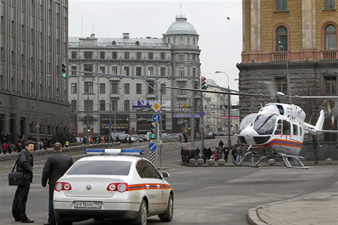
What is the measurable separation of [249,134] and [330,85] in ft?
96.1

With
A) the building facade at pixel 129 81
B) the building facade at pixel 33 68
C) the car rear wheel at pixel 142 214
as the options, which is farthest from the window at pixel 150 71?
the car rear wheel at pixel 142 214

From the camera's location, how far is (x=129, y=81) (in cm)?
15288

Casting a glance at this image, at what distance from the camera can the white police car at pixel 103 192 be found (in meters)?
14.1

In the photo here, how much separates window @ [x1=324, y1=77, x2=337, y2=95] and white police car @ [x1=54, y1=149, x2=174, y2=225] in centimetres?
5107

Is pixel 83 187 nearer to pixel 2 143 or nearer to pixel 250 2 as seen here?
pixel 250 2

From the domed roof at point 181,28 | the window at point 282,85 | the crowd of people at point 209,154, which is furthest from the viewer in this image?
the domed roof at point 181,28

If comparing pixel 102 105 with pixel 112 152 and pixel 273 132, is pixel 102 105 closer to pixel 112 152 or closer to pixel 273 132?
pixel 273 132

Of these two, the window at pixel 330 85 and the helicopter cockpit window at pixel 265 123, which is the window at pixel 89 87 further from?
the helicopter cockpit window at pixel 265 123

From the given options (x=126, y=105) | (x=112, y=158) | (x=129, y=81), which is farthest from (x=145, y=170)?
(x=129, y=81)

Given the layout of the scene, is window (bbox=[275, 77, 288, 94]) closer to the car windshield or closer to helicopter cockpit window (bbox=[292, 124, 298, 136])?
helicopter cockpit window (bbox=[292, 124, 298, 136])

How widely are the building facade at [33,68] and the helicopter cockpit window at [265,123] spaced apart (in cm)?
4361

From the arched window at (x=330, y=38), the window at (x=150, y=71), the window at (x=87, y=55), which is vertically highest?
the window at (x=87, y=55)

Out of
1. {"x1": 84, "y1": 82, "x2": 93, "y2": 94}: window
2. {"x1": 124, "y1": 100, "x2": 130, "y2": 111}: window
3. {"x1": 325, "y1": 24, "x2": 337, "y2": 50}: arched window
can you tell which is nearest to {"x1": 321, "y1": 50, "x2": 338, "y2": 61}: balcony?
{"x1": 325, "y1": 24, "x2": 337, "y2": 50}: arched window

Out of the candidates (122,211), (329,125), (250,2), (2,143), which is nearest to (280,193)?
(122,211)
